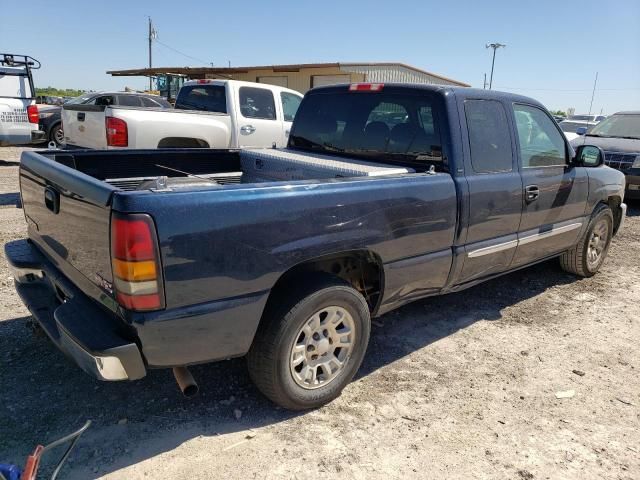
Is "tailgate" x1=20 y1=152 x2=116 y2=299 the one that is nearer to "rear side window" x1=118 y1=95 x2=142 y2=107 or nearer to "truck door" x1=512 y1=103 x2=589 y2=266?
"truck door" x1=512 y1=103 x2=589 y2=266

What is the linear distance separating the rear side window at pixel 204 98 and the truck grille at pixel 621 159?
6722 millimetres

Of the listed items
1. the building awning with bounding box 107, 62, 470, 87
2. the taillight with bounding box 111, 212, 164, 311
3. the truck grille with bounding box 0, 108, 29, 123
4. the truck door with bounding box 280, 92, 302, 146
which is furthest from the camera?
the building awning with bounding box 107, 62, 470, 87

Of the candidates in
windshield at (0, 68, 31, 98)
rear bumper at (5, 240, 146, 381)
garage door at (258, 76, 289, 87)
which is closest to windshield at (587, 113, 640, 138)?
rear bumper at (5, 240, 146, 381)

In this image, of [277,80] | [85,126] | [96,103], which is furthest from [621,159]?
[277,80]

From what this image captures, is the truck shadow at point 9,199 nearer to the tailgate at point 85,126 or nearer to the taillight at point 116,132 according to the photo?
the tailgate at point 85,126

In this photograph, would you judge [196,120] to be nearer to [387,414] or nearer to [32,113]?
[32,113]

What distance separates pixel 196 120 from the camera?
25.0ft

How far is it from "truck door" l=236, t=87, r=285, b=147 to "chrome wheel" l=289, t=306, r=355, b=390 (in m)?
5.90

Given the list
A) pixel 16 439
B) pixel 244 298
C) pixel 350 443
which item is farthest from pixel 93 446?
pixel 350 443

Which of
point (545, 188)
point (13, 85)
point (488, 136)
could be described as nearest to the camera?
point (488, 136)

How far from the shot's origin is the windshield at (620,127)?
399 inches

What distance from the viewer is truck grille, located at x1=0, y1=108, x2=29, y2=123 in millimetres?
10648

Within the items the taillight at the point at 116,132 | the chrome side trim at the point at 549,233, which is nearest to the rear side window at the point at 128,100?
the taillight at the point at 116,132

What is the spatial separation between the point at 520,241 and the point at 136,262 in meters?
3.01
